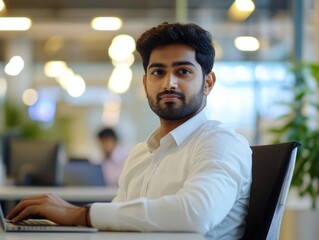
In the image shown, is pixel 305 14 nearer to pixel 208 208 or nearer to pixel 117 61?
pixel 117 61

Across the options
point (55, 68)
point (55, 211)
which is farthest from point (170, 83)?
point (55, 68)

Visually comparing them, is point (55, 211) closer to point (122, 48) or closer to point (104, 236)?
point (104, 236)

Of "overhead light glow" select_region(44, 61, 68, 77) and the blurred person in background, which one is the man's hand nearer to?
the blurred person in background

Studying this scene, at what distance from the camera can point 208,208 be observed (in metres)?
2.00

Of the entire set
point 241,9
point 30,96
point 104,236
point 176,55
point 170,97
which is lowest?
point 104,236

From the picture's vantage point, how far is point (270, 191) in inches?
Answer: 90.0

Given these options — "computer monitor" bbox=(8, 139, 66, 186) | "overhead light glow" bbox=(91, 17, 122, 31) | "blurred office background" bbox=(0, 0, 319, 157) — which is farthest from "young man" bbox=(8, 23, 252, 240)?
"overhead light glow" bbox=(91, 17, 122, 31)

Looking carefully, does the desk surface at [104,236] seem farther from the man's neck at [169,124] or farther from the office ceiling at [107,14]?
the office ceiling at [107,14]

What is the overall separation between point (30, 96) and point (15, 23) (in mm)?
1669

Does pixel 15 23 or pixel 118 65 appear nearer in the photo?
pixel 15 23

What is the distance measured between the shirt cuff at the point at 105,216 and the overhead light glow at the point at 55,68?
964 cm

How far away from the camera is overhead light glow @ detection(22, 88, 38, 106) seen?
39.2ft

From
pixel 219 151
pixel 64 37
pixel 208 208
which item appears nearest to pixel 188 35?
pixel 219 151

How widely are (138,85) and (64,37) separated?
122 centimetres
